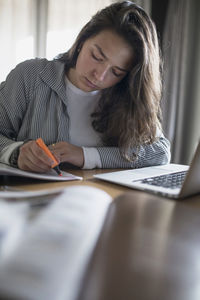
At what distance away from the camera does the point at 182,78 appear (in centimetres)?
237

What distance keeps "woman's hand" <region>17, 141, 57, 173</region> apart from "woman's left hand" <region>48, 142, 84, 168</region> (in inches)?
4.6

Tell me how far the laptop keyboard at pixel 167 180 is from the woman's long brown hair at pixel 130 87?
23cm

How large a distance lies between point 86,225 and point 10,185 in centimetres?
38

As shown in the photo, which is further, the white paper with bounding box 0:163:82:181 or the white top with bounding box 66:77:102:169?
the white top with bounding box 66:77:102:169

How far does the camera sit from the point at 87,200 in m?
0.46

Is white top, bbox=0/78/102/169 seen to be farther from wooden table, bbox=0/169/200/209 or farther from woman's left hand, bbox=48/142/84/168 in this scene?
wooden table, bbox=0/169/200/209

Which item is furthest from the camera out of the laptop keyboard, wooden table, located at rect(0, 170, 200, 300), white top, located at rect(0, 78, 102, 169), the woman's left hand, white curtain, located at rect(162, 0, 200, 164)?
white curtain, located at rect(162, 0, 200, 164)

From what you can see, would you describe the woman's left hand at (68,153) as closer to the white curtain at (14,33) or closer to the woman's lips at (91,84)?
the woman's lips at (91,84)

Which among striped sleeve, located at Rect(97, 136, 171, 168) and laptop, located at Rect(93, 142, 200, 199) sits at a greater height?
laptop, located at Rect(93, 142, 200, 199)

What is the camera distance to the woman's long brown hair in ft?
3.62

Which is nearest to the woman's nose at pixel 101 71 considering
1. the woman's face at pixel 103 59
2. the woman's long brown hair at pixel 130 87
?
the woman's face at pixel 103 59

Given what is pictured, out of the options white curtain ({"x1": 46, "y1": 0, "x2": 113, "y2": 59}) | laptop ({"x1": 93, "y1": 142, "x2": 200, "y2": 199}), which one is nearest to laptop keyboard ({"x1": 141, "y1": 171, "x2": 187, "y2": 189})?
laptop ({"x1": 93, "y1": 142, "x2": 200, "y2": 199})

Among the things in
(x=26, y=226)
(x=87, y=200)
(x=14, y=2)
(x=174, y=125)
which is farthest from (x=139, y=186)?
(x=14, y=2)

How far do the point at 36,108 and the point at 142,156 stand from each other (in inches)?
15.7
